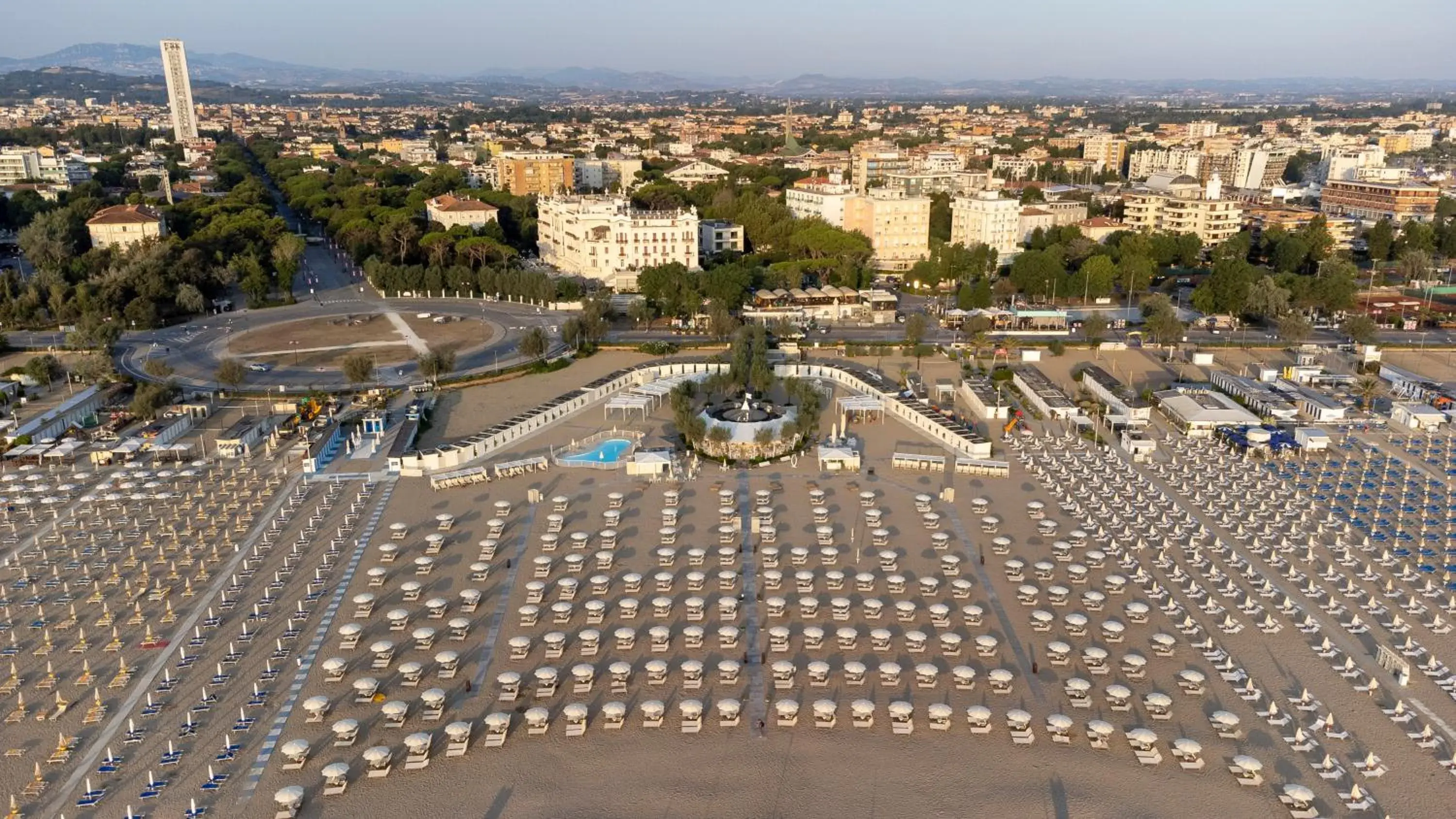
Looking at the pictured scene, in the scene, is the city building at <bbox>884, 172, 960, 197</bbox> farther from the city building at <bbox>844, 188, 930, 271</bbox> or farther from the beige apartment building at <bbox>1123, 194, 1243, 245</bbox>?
the beige apartment building at <bbox>1123, 194, 1243, 245</bbox>

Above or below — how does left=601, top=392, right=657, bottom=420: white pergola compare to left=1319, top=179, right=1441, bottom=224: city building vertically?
below

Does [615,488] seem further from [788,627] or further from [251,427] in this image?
[251,427]

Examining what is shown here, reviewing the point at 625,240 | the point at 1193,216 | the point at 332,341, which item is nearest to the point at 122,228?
the point at 332,341

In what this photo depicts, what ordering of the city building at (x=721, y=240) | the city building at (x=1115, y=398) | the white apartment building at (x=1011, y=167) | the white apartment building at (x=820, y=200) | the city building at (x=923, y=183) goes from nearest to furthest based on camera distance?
the city building at (x=1115, y=398), the city building at (x=721, y=240), the city building at (x=923, y=183), the white apartment building at (x=820, y=200), the white apartment building at (x=1011, y=167)

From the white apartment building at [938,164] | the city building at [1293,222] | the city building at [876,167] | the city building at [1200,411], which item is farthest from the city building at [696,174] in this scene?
the city building at [1200,411]

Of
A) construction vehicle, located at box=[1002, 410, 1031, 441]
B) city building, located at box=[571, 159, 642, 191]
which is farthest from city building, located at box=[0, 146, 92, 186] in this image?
construction vehicle, located at box=[1002, 410, 1031, 441]

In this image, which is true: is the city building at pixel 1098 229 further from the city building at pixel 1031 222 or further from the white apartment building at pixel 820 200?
the white apartment building at pixel 820 200
